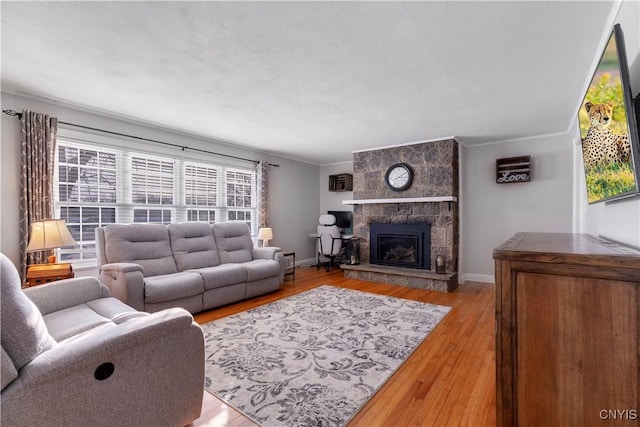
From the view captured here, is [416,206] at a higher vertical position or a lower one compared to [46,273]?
higher

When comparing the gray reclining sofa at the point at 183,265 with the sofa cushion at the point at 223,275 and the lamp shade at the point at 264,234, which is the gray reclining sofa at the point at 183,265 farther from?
the lamp shade at the point at 264,234

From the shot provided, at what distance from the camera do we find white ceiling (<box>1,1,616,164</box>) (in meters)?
1.68

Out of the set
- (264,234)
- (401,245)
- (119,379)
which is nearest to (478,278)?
(401,245)

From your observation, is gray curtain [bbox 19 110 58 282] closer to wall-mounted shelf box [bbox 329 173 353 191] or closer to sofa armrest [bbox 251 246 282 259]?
sofa armrest [bbox 251 246 282 259]

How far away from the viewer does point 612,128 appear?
143 centimetres

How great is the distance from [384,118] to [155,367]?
3423 mm

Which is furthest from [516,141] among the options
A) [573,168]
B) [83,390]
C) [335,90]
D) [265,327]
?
[83,390]

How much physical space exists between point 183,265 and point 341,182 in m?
3.95

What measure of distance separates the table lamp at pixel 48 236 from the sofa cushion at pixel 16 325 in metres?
1.85

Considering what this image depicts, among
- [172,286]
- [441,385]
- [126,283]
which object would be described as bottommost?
[441,385]

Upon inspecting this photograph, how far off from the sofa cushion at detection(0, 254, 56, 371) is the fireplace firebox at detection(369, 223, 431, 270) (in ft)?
15.1

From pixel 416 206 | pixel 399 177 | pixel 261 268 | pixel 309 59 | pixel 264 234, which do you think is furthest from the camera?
pixel 264 234

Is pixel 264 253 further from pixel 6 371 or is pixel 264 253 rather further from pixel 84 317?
pixel 6 371

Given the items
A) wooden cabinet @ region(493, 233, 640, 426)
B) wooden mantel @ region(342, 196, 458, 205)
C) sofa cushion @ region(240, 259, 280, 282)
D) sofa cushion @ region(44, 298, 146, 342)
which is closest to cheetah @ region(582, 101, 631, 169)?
wooden cabinet @ region(493, 233, 640, 426)
